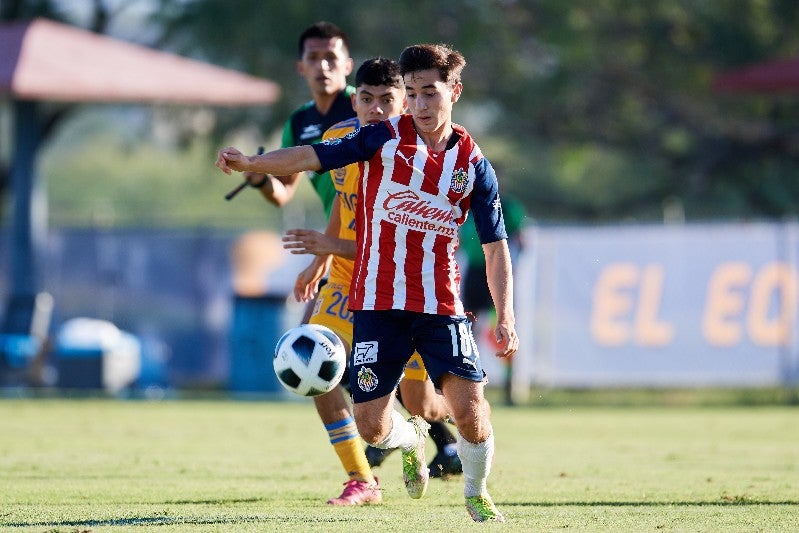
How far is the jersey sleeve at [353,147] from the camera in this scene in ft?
21.2

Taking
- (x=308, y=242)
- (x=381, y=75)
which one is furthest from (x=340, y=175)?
(x=308, y=242)

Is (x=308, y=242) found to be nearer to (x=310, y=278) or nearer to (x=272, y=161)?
(x=310, y=278)

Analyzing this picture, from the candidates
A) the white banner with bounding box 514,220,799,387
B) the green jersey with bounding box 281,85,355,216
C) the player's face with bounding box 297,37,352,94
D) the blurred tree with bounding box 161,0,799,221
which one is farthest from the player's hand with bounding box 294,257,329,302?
the blurred tree with bounding box 161,0,799,221

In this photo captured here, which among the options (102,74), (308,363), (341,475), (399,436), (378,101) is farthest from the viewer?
(102,74)

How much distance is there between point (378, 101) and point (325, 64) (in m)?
1.05

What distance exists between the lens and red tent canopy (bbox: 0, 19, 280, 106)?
1777 centimetres

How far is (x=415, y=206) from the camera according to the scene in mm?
6523

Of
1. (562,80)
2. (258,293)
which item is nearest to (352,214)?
(258,293)

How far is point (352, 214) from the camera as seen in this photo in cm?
777

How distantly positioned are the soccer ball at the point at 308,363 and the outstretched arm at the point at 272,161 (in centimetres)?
108

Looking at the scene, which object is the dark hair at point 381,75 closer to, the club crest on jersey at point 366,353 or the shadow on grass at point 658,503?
the club crest on jersey at point 366,353

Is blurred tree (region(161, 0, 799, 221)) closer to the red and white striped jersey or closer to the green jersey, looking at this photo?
the green jersey

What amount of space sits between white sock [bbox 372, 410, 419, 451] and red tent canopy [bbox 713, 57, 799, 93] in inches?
559

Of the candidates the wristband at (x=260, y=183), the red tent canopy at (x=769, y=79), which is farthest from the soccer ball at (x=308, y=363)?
the red tent canopy at (x=769, y=79)
